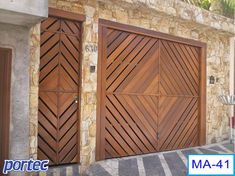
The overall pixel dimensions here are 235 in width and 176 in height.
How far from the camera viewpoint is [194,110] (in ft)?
32.2

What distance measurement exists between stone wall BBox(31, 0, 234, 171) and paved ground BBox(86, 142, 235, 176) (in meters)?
0.40

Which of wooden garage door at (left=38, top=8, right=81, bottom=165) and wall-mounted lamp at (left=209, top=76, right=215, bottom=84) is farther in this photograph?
wall-mounted lamp at (left=209, top=76, right=215, bottom=84)

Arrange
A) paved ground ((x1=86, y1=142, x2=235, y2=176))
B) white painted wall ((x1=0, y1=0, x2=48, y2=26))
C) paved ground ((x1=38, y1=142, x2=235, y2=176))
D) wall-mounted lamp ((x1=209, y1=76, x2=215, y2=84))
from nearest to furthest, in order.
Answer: white painted wall ((x1=0, y1=0, x2=48, y2=26)) < paved ground ((x1=38, y1=142, x2=235, y2=176)) < paved ground ((x1=86, y1=142, x2=235, y2=176)) < wall-mounted lamp ((x1=209, y1=76, x2=215, y2=84))

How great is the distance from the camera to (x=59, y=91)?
674 cm

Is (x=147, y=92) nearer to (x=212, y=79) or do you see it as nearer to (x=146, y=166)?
(x=146, y=166)

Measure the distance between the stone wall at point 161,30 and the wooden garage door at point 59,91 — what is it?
0.20 metres

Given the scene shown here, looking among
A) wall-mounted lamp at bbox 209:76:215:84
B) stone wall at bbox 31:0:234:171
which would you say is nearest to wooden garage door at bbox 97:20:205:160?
stone wall at bbox 31:0:234:171

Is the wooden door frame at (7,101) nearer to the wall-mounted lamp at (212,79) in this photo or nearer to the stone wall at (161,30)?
the stone wall at (161,30)

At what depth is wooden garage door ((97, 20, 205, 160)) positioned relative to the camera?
758cm

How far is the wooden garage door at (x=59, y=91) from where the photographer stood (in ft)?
21.5

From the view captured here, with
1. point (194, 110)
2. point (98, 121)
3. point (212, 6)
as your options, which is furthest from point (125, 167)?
point (212, 6)

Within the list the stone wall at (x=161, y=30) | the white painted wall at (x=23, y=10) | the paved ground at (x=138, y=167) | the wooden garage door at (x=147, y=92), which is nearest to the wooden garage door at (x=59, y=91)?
the stone wall at (x=161, y=30)

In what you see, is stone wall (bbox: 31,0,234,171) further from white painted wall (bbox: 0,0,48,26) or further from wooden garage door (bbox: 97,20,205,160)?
white painted wall (bbox: 0,0,48,26)

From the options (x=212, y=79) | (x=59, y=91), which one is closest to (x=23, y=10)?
(x=59, y=91)
